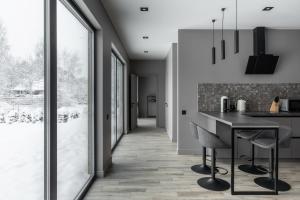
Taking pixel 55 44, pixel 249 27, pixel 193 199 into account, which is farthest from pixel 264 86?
pixel 55 44

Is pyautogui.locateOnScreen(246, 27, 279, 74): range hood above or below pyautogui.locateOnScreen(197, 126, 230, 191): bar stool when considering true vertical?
above

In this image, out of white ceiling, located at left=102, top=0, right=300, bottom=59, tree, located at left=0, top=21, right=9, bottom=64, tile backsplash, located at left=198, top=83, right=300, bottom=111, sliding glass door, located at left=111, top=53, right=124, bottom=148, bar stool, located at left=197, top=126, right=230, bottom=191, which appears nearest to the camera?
tree, located at left=0, top=21, right=9, bottom=64

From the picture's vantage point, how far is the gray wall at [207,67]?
15.2 ft

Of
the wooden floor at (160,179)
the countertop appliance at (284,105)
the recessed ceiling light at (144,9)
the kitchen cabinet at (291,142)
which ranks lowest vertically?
the wooden floor at (160,179)

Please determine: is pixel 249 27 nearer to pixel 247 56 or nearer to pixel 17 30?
pixel 247 56

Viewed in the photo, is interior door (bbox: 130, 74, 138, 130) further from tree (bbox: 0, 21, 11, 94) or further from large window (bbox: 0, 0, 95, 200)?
tree (bbox: 0, 21, 11, 94)

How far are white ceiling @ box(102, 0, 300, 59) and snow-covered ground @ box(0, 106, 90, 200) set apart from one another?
2127mm

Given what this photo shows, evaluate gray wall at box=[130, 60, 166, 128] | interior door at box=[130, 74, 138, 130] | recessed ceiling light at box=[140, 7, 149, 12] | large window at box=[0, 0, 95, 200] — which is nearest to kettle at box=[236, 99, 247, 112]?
recessed ceiling light at box=[140, 7, 149, 12]

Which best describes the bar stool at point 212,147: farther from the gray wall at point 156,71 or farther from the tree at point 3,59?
the gray wall at point 156,71

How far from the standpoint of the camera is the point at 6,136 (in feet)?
4.22

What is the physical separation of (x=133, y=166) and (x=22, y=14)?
304 centimetres

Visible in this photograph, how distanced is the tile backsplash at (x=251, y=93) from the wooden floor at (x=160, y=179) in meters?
1.18

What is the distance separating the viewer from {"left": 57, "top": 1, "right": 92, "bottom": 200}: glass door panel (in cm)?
215

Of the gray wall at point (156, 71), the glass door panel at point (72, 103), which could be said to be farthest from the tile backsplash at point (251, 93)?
the gray wall at point (156, 71)
